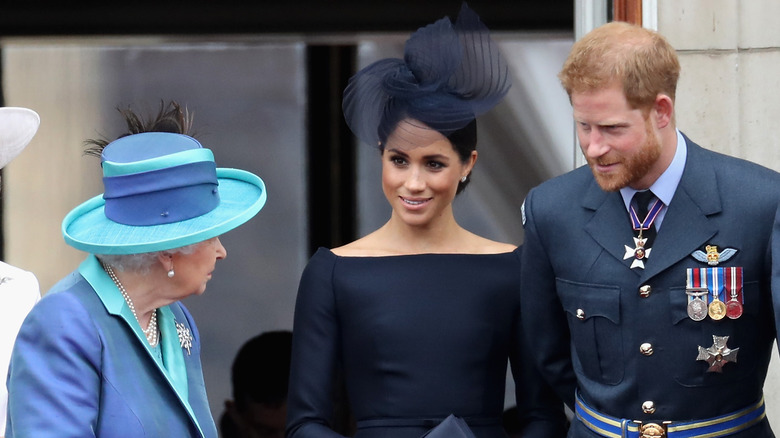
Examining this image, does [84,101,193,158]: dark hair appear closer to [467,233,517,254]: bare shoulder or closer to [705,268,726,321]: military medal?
[467,233,517,254]: bare shoulder

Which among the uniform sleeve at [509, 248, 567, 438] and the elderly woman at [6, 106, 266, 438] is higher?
the elderly woman at [6, 106, 266, 438]

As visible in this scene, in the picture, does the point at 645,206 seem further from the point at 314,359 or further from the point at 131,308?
the point at 131,308

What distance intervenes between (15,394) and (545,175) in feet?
11.3

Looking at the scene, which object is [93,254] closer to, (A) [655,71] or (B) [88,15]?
(A) [655,71]

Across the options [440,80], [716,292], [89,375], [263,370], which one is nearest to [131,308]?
[89,375]

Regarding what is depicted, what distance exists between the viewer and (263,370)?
5719 millimetres

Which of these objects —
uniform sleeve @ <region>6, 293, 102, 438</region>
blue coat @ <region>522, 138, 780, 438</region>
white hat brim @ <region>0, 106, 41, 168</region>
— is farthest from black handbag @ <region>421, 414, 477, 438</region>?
white hat brim @ <region>0, 106, 41, 168</region>

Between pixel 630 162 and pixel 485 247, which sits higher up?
pixel 630 162

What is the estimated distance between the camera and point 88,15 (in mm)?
5680

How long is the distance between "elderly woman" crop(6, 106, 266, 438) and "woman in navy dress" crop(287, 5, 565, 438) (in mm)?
564

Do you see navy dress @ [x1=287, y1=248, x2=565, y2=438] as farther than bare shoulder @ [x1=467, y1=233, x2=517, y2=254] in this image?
No

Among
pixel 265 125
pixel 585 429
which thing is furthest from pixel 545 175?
pixel 585 429

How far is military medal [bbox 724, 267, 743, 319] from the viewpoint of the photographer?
2711mm

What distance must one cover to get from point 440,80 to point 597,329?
2.81 ft
